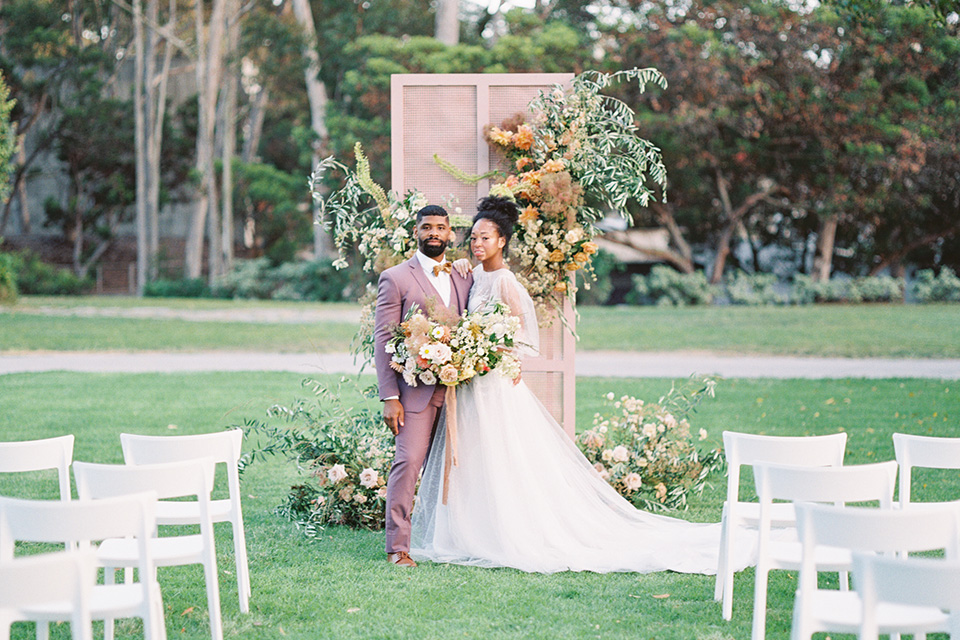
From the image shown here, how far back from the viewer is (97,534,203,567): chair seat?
4.03 meters

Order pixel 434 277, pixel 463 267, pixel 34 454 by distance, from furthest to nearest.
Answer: pixel 463 267 → pixel 434 277 → pixel 34 454

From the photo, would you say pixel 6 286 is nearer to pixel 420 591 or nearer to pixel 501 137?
pixel 501 137

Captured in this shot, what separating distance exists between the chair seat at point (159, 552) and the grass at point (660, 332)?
37.0ft

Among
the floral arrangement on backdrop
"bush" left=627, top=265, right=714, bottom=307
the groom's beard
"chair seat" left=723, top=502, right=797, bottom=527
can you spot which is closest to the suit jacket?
the groom's beard

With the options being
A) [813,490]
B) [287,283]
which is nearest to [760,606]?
[813,490]

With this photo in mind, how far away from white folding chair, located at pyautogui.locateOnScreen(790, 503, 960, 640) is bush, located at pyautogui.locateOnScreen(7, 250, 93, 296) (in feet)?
106

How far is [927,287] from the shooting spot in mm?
27125

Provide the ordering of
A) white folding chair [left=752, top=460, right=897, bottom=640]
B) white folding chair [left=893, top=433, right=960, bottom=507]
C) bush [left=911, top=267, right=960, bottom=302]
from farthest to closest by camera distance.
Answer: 1. bush [left=911, top=267, right=960, bottom=302]
2. white folding chair [left=893, top=433, right=960, bottom=507]
3. white folding chair [left=752, top=460, right=897, bottom=640]

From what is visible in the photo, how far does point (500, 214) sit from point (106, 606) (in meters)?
3.08

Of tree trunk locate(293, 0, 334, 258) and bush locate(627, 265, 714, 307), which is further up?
tree trunk locate(293, 0, 334, 258)

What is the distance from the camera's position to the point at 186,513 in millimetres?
4801

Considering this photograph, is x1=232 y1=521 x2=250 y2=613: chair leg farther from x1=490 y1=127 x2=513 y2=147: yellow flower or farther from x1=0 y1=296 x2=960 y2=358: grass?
x1=0 y1=296 x2=960 y2=358: grass

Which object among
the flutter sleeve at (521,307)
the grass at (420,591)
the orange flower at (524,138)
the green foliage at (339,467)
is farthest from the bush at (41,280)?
the flutter sleeve at (521,307)

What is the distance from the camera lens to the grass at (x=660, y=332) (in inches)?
687
